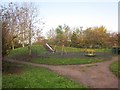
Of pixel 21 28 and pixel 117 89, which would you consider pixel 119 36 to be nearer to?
pixel 21 28

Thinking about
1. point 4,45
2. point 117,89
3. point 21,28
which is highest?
point 21,28

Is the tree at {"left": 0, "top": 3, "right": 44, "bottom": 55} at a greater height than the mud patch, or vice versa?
the tree at {"left": 0, "top": 3, "right": 44, "bottom": 55}

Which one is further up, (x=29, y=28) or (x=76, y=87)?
(x=29, y=28)

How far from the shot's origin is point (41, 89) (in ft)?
36.2

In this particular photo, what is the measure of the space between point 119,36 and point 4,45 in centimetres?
2464

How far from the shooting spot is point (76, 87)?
11.8 meters

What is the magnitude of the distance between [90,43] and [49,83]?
103ft

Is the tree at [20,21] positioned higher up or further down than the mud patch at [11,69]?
higher up

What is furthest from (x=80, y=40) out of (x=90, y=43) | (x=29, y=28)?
(x=29, y=28)

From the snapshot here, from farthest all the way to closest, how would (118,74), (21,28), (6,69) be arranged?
1. (21,28)
2. (6,69)
3. (118,74)

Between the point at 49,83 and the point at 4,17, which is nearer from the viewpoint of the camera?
the point at 49,83

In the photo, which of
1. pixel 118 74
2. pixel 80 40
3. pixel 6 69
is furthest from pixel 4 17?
pixel 80 40

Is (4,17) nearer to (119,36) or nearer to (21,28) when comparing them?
(21,28)

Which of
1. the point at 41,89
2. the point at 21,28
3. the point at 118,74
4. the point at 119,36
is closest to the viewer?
the point at 41,89
